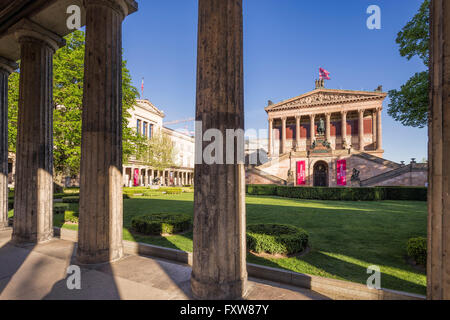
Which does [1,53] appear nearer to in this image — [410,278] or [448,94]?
[448,94]

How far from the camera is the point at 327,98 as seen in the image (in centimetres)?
5231

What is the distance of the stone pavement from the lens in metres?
3.94

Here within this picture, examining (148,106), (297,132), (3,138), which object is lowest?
(3,138)

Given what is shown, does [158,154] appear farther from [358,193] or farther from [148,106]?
[358,193]

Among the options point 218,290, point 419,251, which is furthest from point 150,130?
point 419,251

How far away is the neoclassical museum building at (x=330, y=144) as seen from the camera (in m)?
35.6

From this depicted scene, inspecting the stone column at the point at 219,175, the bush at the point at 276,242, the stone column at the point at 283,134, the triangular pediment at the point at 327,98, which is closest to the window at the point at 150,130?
the triangular pediment at the point at 327,98

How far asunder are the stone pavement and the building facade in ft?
124

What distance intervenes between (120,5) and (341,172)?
40.3m

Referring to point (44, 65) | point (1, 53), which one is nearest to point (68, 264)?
point (44, 65)

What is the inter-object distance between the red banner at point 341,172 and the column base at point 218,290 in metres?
39.6

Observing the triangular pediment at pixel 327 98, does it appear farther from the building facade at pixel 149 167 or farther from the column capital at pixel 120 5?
the column capital at pixel 120 5

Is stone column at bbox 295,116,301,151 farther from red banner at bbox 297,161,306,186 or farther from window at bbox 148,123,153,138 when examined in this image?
window at bbox 148,123,153,138
